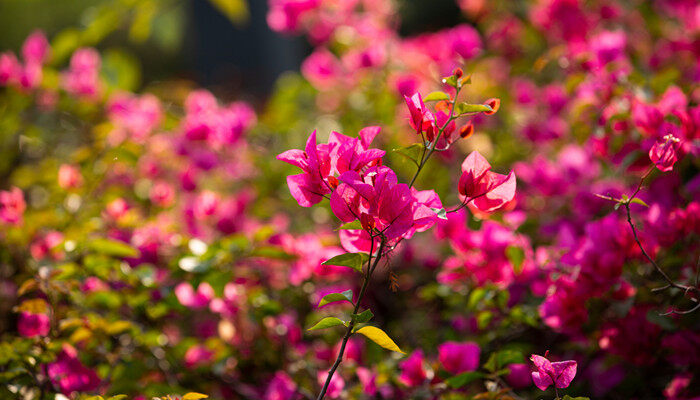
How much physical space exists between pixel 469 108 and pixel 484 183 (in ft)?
0.32

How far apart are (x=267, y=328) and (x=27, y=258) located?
1.96ft

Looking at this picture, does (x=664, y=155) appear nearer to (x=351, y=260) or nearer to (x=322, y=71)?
(x=351, y=260)

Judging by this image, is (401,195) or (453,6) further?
(453,6)

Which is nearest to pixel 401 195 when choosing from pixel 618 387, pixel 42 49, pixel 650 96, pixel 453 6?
pixel 618 387

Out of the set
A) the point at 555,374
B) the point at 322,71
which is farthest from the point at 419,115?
the point at 322,71

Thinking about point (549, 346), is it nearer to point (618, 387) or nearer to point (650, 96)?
point (618, 387)

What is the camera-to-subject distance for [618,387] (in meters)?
1.04

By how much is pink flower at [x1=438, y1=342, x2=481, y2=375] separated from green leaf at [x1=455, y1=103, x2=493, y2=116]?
438 mm

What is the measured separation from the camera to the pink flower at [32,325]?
98 cm

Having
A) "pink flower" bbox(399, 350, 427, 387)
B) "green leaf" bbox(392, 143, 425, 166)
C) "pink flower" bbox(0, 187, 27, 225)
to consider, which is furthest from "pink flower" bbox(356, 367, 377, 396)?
"pink flower" bbox(0, 187, 27, 225)

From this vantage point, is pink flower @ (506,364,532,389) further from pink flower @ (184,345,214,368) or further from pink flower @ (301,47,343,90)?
pink flower @ (301,47,343,90)

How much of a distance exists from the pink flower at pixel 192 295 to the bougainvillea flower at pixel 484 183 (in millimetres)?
668

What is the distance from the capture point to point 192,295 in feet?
4.13

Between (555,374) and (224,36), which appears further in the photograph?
(224,36)
